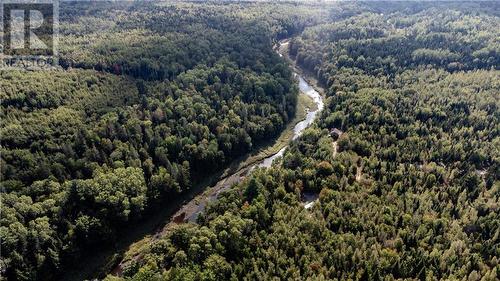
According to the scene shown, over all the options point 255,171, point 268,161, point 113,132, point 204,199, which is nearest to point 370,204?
point 255,171

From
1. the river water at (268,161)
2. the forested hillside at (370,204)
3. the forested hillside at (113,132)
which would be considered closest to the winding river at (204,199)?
the river water at (268,161)

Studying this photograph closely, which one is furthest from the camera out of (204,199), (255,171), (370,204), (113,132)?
(113,132)

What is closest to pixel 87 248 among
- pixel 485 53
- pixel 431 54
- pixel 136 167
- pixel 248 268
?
pixel 136 167

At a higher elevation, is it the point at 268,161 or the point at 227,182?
the point at 268,161

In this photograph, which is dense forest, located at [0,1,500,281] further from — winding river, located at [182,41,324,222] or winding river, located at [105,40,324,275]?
winding river, located at [182,41,324,222]

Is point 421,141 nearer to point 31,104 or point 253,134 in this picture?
point 253,134

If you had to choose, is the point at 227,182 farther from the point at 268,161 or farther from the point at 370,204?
the point at 370,204
